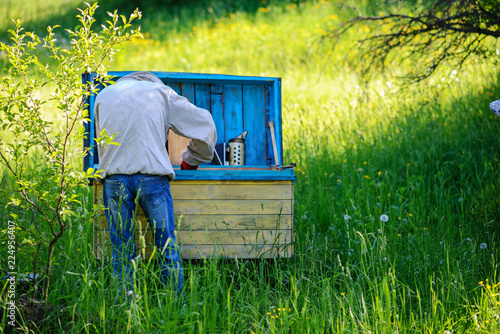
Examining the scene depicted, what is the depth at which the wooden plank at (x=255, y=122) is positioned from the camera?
4.88 meters

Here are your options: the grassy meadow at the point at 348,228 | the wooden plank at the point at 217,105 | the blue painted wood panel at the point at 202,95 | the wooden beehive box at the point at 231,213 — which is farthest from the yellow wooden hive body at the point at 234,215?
the blue painted wood panel at the point at 202,95

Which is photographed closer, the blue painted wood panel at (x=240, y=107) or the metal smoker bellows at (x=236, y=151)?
the metal smoker bellows at (x=236, y=151)

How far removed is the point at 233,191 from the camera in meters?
3.67

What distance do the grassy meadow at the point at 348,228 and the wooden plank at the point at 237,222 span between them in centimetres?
28

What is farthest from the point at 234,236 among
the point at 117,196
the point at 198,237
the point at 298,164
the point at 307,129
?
the point at 307,129

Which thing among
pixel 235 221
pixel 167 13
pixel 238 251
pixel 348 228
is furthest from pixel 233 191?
pixel 167 13

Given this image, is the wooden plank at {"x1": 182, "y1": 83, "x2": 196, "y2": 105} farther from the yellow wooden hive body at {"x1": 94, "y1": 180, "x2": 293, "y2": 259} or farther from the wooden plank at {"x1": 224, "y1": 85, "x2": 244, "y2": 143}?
the yellow wooden hive body at {"x1": 94, "y1": 180, "x2": 293, "y2": 259}

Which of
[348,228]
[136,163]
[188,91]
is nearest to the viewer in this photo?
[136,163]

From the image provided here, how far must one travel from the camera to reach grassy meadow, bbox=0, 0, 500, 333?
9.92 feet

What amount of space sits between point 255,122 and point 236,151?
469mm

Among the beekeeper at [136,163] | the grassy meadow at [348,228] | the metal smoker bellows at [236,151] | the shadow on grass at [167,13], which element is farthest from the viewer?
the shadow on grass at [167,13]

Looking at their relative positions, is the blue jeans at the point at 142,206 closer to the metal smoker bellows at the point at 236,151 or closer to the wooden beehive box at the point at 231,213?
the wooden beehive box at the point at 231,213

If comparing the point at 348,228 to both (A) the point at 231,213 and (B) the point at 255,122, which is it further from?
(B) the point at 255,122

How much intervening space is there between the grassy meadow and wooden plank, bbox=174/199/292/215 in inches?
15.4
